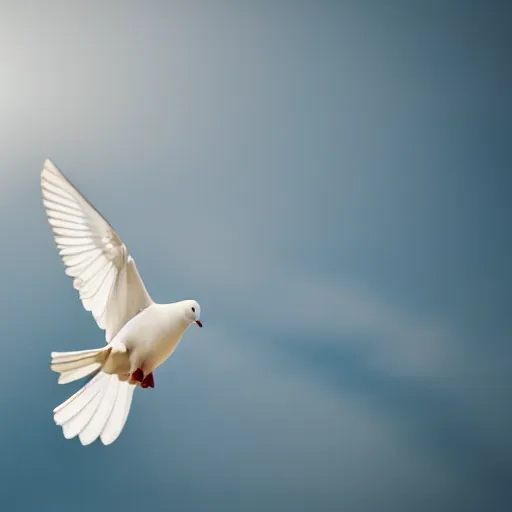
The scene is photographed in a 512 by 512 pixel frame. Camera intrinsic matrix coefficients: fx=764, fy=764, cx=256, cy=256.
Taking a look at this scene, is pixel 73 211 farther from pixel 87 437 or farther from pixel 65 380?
pixel 87 437

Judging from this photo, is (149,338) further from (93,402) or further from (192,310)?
(93,402)

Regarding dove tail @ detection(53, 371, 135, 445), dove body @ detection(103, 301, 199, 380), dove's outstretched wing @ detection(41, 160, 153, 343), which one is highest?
dove's outstretched wing @ detection(41, 160, 153, 343)

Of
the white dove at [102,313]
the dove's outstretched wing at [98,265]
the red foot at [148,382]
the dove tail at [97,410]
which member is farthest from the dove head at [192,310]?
the dove tail at [97,410]

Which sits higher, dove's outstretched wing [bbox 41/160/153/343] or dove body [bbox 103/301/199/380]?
dove's outstretched wing [bbox 41/160/153/343]

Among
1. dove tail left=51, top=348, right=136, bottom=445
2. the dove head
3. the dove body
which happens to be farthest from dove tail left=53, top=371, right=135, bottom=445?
the dove head

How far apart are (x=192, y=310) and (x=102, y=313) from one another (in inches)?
20.5

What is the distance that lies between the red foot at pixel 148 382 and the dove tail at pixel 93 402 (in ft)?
0.76

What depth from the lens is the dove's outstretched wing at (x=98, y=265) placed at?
382cm

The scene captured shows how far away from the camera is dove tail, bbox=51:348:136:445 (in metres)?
3.79

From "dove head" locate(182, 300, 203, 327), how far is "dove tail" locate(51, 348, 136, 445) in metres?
0.45

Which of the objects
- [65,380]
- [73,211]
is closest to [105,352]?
[65,380]

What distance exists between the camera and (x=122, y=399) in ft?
13.5

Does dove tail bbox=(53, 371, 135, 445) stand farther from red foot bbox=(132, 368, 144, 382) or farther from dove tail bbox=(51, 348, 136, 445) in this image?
red foot bbox=(132, 368, 144, 382)

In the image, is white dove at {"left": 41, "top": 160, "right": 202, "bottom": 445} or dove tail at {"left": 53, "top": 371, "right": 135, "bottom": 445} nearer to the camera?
white dove at {"left": 41, "top": 160, "right": 202, "bottom": 445}
